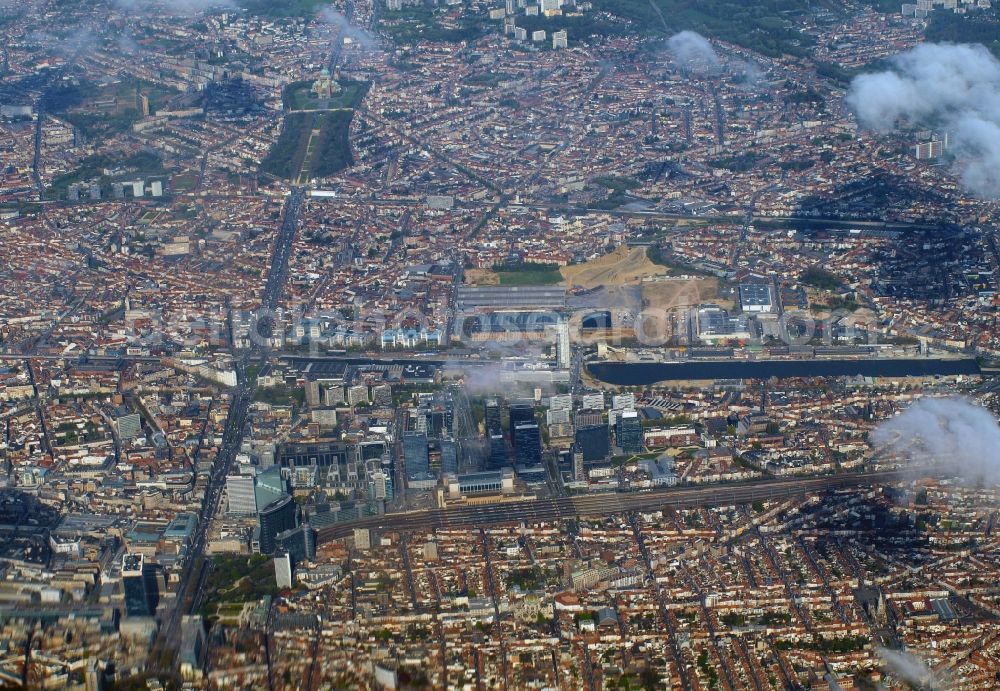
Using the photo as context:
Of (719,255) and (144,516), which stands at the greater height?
(719,255)

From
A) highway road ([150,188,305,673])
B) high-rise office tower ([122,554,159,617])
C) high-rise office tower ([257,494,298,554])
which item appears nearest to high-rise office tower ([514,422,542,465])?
high-rise office tower ([257,494,298,554])

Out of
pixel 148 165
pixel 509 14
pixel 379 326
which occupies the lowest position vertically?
pixel 379 326

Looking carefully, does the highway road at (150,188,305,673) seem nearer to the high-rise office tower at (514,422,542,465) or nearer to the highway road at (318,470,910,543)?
the highway road at (318,470,910,543)

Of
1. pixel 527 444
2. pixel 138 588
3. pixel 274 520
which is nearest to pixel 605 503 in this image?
pixel 527 444

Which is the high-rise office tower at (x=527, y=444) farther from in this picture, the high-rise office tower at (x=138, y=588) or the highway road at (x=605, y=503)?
the high-rise office tower at (x=138, y=588)

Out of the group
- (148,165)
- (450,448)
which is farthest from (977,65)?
(450,448)

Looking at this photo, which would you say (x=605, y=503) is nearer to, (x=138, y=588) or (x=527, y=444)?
(x=527, y=444)

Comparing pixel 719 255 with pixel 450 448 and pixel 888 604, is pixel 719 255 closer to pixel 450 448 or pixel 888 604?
pixel 450 448

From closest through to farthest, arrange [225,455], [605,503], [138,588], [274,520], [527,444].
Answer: [138,588], [274,520], [605,503], [527,444], [225,455]
